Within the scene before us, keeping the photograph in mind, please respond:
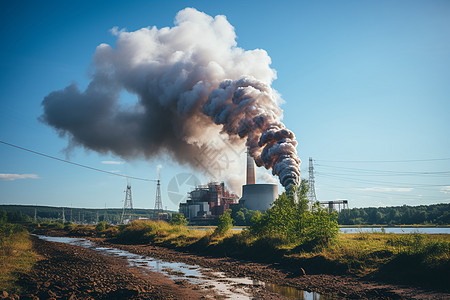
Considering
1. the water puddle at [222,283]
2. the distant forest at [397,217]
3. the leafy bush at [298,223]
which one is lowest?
the distant forest at [397,217]

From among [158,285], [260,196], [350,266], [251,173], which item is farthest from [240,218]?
[158,285]

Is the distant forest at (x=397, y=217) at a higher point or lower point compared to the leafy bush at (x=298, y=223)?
lower

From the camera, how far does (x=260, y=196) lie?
87.8m

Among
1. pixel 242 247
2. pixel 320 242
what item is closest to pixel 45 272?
pixel 242 247

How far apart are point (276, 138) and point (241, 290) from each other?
27.0 meters

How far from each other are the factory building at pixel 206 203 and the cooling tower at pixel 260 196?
88.2ft

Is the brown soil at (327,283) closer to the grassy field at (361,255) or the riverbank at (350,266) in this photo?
the riverbank at (350,266)

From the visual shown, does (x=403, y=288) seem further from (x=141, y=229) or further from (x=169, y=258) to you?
(x=141, y=229)

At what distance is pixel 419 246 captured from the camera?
1590 centimetres

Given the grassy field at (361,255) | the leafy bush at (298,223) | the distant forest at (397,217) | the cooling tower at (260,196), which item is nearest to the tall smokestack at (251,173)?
the cooling tower at (260,196)

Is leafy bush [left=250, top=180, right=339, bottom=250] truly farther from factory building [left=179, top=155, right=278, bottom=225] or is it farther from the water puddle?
factory building [left=179, top=155, right=278, bottom=225]

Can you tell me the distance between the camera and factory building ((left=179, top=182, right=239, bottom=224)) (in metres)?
117

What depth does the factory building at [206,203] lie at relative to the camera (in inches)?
4592

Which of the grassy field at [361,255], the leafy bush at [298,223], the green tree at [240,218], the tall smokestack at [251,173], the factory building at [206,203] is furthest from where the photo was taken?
the factory building at [206,203]
